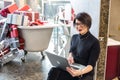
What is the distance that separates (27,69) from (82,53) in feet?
5.90

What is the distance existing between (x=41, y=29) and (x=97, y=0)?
5.88 feet

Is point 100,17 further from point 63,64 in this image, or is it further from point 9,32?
point 9,32

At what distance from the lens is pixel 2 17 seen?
14.5 ft

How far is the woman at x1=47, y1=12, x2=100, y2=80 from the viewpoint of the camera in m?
2.17

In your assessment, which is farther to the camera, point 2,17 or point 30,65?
point 2,17

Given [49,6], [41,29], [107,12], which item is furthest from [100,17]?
[49,6]

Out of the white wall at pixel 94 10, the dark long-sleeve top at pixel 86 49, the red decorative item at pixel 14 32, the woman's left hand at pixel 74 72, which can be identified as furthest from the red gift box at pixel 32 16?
the woman's left hand at pixel 74 72

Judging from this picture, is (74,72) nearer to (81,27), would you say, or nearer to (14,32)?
(81,27)

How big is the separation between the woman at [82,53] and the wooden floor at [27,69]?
112 centimetres

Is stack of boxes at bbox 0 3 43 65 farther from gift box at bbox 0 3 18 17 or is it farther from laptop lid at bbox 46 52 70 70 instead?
laptop lid at bbox 46 52 70 70

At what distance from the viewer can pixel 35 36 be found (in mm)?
4055

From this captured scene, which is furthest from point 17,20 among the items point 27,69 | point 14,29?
point 27,69

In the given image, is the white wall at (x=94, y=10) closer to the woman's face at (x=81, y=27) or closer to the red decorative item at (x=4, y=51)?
the woman's face at (x=81, y=27)

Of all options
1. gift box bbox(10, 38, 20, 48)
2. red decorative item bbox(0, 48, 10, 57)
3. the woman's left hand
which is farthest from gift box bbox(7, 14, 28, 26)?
the woman's left hand
